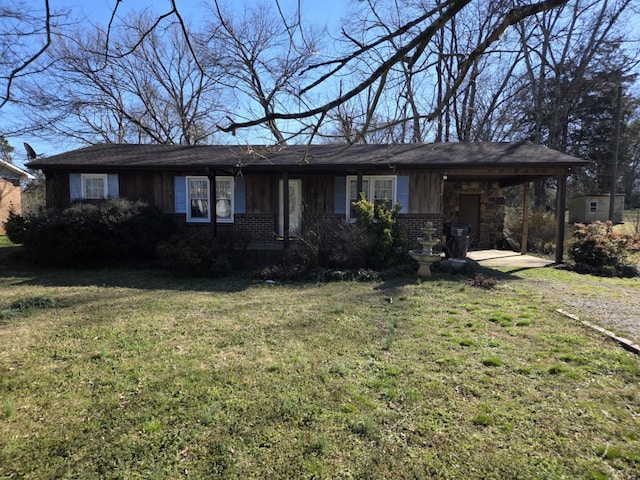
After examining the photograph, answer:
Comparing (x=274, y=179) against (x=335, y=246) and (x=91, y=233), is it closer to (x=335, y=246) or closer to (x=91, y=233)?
(x=335, y=246)

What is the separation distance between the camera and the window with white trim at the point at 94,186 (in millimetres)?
11391

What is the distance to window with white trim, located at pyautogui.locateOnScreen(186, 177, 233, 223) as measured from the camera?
11.5 meters

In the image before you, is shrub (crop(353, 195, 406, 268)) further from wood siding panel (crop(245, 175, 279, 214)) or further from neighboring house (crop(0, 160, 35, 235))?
neighboring house (crop(0, 160, 35, 235))

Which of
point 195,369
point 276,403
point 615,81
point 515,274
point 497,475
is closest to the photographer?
point 497,475

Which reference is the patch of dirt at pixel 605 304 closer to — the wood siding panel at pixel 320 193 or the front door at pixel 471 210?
the front door at pixel 471 210

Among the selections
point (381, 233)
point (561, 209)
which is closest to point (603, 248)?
point (561, 209)

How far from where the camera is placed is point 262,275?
8570mm

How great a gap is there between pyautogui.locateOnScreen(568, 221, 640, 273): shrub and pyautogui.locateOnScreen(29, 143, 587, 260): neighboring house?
750 mm

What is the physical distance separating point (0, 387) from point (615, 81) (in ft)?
92.5

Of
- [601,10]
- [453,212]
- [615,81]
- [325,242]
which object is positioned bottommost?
[325,242]

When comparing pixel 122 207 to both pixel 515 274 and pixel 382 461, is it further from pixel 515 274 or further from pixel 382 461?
pixel 515 274

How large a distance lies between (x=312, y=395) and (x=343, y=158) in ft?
28.9

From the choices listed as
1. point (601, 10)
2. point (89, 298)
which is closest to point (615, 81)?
point (601, 10)

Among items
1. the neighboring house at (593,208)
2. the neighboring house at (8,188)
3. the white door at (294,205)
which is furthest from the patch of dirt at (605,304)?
the neighboring house at (8,188)
